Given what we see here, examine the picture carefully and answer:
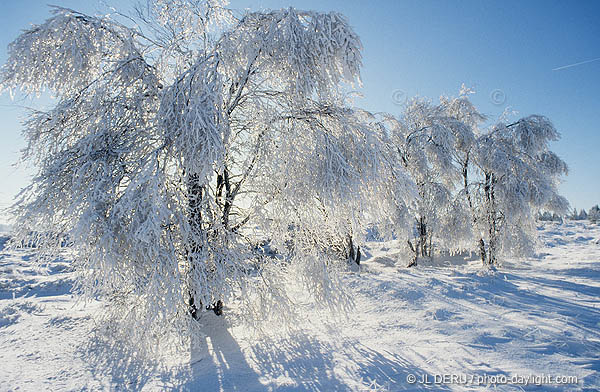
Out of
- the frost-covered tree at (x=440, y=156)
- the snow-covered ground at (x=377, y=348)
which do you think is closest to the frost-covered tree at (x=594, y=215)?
the frost-covered tree at (x=440, y=156)

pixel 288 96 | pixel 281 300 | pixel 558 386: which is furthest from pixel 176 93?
pixel 558 386

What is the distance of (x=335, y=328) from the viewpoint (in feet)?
17.6

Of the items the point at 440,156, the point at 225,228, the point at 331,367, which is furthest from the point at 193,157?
the point at 440,156

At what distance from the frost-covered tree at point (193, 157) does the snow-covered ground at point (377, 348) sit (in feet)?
2.06

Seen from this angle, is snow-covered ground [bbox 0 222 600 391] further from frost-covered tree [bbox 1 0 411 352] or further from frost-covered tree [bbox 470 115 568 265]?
frost-covered tree [bbox 470 115 568 265]

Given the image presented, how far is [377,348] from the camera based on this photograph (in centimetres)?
426

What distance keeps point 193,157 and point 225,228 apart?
4.77 feet

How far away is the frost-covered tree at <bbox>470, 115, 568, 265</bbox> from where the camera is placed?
11.3 m

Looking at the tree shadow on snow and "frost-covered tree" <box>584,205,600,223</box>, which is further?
"frost-covered tree" <box>584,205,600,223</box>

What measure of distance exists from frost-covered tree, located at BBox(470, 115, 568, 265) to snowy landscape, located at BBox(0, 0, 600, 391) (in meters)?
5.26

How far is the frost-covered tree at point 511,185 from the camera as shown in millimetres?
11312

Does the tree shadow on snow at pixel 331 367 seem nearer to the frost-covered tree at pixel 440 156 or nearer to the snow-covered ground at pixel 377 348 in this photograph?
the snow-covered ground at pixel 377 348

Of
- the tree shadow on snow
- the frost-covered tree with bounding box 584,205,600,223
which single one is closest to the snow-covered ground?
the tree shadow on snow

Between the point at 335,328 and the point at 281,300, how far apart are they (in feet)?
3.64
